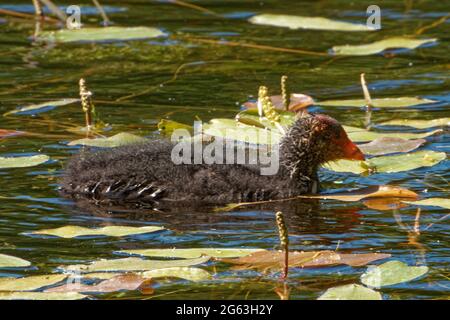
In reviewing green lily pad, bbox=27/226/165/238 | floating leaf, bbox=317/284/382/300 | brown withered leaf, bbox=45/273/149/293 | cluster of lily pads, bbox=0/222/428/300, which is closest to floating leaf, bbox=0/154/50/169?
green lily pad, bbox=27/226/165/238

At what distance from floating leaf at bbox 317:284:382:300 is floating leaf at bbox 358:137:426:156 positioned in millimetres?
2207

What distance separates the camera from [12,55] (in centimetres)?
937

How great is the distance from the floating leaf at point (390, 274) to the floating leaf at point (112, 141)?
2.20 meters

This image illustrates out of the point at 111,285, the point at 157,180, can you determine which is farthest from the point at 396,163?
the point at 111,285

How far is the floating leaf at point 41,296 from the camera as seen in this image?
15.2 feet

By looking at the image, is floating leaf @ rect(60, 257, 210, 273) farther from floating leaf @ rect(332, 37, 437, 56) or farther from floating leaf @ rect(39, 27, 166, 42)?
floating leaf @ rect(39, 27, 166, 42)

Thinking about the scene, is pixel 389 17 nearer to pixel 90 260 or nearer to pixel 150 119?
pixel 150 119

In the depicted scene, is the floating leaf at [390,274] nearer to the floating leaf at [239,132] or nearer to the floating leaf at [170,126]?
the floating leaf at [239,132]

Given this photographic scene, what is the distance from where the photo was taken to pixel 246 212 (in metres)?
6.07

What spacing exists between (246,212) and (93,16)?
15.8 feet
